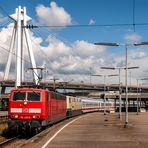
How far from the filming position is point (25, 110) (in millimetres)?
26797

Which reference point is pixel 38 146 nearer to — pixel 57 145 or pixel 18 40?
pixel 57 145

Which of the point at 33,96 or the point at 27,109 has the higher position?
the point at 33,96

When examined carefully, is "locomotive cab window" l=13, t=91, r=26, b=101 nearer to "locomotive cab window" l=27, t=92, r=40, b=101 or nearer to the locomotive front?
the locomotive front

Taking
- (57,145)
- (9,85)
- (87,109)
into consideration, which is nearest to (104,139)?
(57,145)

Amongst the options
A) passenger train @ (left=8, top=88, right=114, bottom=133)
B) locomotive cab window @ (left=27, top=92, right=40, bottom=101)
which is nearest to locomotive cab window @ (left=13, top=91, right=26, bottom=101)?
passenger train @ (left=8, top=88, right=114, bottom=133)

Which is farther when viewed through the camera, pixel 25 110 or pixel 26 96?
pixel 26 96

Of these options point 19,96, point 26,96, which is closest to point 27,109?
point 26,96

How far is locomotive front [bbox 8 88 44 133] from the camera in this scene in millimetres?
26359

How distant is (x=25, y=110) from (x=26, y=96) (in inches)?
41.8

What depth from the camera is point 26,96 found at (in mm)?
27328

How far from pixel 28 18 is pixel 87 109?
22865 mm

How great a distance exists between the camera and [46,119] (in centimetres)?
2820

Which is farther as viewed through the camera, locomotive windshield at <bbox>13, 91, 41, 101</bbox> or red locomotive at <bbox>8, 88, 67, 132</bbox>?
locomotive windshield at <bbox>13, 91, 41, 101</bbox>

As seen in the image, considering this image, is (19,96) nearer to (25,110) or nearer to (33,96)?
(33,96)
